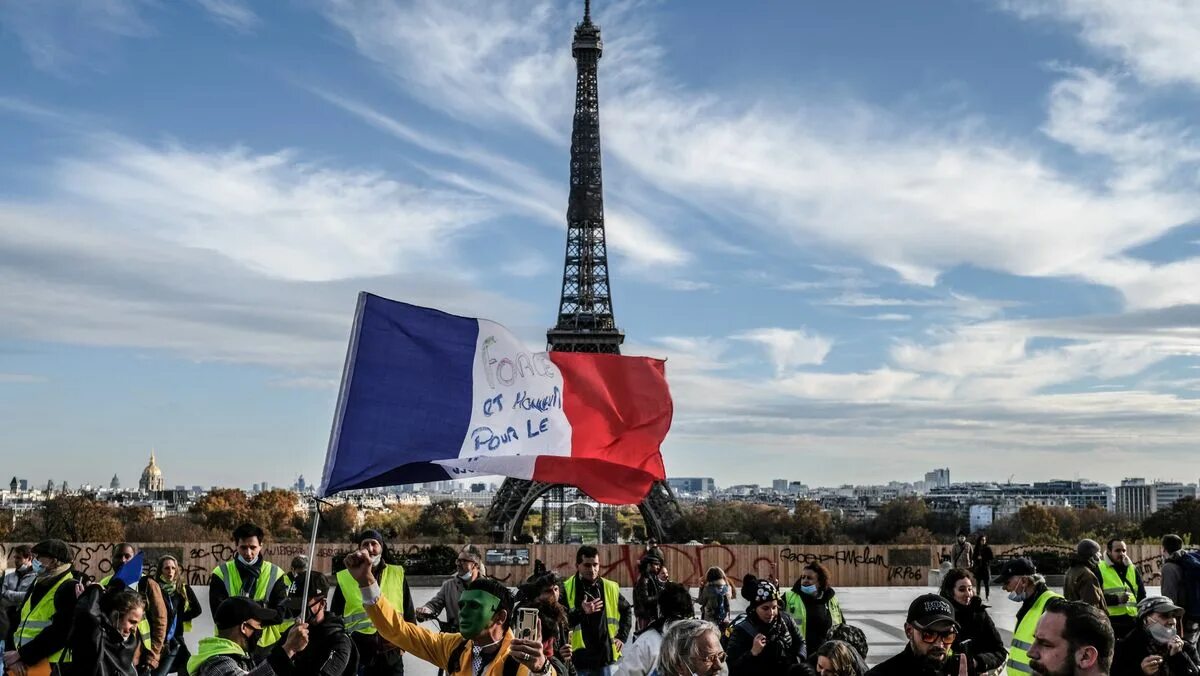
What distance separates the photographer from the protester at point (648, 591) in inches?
353

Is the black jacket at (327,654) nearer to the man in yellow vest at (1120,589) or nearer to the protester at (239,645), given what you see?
the protester at (239,645)

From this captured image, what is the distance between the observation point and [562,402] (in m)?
8.60

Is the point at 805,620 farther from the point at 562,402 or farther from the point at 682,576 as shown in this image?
the point at 682,576

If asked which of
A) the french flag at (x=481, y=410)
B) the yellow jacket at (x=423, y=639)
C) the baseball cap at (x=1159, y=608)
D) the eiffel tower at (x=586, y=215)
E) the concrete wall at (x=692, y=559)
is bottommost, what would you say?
the concrete wall at (x=692, y=559)

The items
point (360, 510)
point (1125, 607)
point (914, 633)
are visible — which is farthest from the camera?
point (360, 510)

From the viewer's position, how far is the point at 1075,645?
12.0ft

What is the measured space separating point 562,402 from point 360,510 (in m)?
192

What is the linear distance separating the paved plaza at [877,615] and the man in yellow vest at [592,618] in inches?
224

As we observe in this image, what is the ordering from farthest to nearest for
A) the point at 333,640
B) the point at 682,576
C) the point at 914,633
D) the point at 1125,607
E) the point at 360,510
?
the point at 360,510
the point at 682,576
the point at 1125,607
the point at 333,640
the point at 914,633

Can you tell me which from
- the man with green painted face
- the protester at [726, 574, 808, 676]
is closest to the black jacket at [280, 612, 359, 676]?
the man with green painted face

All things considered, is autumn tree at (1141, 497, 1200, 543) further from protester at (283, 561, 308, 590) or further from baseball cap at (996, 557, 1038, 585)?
protester at (283, 561, 308, 590)

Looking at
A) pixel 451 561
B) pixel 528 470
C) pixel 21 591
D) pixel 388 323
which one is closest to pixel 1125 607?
pixel 528 470

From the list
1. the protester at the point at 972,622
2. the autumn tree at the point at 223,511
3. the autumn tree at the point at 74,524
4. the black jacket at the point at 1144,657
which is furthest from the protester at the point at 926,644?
the autumn tree at the point at 223,511

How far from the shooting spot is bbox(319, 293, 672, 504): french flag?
290 inches
